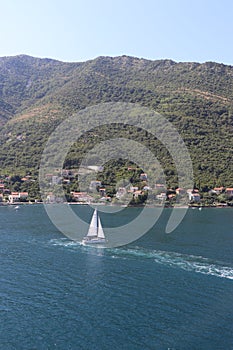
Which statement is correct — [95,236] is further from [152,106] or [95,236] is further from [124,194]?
[152,106]

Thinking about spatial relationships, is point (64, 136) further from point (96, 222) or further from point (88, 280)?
point (88, 280)

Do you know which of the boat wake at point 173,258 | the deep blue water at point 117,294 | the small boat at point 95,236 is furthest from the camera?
the small boat at point 95,236

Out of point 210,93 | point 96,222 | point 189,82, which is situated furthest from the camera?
point 189,82

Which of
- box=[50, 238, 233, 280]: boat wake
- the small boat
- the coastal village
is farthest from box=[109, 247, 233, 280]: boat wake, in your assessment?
the coastal village

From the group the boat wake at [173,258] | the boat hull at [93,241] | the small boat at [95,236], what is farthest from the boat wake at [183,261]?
the small boat at [95,236]

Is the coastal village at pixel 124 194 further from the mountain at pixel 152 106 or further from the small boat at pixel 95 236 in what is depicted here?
the small boat at pixel 95 236

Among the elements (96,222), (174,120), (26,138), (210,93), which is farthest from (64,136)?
(96,222)

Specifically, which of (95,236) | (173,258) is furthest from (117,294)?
(95,236)
